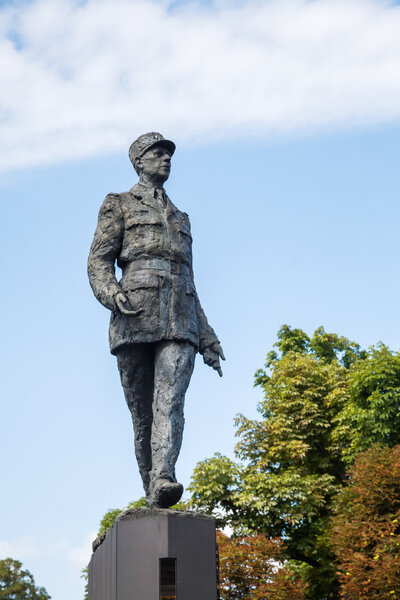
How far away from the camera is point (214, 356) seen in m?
7.63

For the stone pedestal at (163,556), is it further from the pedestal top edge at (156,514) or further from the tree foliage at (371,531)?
the tree foliage at (371,531)

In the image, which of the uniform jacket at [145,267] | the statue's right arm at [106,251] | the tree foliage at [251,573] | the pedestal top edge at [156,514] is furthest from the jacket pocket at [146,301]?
the tree foliage at [251,573]

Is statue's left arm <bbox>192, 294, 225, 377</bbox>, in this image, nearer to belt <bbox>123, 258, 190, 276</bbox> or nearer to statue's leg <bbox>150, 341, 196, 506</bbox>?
statue's leg <bbox>150, 341, 196, 506</bbox>

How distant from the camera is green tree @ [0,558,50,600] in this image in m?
36.9

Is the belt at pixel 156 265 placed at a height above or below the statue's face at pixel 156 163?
below

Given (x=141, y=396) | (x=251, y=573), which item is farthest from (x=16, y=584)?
(x=141, y=396)

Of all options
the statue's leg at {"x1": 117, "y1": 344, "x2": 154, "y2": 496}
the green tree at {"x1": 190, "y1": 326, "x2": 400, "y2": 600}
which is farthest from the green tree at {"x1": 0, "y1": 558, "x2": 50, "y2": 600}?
the statue's leg at {"x1": 117, "y1": 344, "x2": 154, "y2": 496}

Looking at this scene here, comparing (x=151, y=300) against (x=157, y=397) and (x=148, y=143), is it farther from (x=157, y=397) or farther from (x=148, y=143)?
(x=148, y=143)

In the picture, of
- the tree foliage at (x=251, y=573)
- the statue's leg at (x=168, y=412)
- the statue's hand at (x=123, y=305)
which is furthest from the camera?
the tree foliage at (x=251, y=573)

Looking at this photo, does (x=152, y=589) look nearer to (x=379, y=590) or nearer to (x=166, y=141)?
(x=166, y=141)

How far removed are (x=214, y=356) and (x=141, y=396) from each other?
0.79 metres

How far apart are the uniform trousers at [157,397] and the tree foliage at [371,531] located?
16.7 meters

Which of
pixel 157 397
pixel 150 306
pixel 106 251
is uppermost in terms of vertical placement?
pixel 106 251

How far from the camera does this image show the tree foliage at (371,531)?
22297 millimetres
